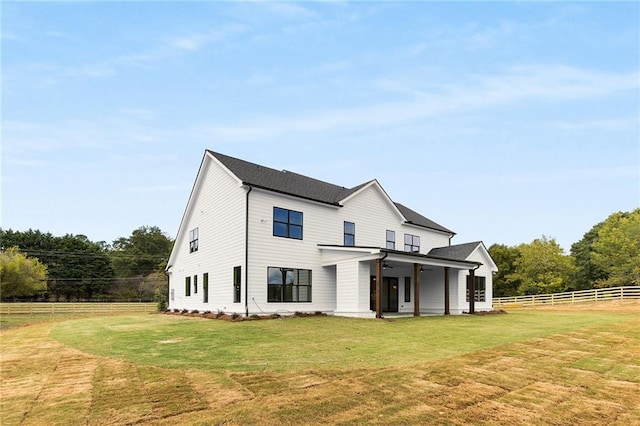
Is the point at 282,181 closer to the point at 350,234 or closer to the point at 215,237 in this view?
the point at 215,237

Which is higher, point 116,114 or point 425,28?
point 425,28

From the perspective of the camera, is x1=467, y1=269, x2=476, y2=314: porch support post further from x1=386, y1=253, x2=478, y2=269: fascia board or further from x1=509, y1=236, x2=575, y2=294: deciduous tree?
x1=509, y1=236, x2=575, y2=294: deciduous tree

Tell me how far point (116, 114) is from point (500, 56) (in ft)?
64.2

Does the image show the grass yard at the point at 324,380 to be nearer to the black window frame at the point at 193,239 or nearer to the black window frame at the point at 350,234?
the black window frame at the point at 350,234

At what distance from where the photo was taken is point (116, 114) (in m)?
21.9

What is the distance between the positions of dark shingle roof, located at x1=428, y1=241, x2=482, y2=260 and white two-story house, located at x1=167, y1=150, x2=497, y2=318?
0.10 meters

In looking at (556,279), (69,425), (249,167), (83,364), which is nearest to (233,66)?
(249,167)

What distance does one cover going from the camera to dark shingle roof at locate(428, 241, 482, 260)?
26416 millimetres

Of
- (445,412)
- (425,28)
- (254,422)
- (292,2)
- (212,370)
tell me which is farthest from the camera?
(425,28)

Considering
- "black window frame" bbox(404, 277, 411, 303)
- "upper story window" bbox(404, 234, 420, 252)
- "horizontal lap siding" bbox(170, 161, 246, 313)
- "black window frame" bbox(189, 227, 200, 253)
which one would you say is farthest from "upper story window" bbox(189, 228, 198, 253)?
"upper story window" bbox(404, 234, 420, 252)

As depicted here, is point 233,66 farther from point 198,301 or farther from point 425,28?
point 198,301

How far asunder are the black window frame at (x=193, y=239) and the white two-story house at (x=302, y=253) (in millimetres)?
64

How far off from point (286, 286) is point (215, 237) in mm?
5319

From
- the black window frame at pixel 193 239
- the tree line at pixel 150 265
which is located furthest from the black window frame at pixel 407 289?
the tree line at pixel 150 265
